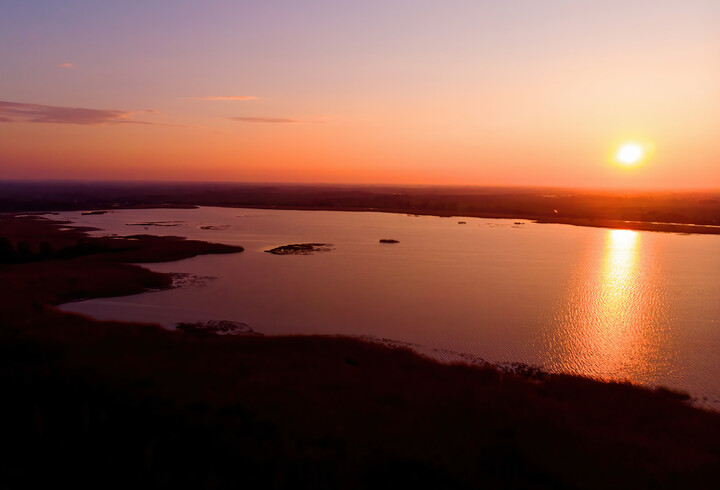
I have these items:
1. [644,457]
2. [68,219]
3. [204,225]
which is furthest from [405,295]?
[68,219]

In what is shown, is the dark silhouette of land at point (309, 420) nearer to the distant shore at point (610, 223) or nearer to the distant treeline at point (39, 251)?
the distant treeline at point (39, 251)

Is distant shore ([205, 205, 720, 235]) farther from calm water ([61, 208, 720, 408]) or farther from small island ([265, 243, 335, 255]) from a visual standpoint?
small island ([265, 243, 335, 255])

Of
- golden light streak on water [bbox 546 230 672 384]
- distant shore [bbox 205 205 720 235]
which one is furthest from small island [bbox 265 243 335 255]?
distant shore [bbox 205 205 720 235]

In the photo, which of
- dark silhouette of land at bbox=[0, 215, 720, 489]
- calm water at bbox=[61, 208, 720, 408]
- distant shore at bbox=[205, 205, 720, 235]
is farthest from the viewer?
distant shore at bbox=[205, 205, 720, 235]

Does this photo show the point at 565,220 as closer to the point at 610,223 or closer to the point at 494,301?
the point at 610,223

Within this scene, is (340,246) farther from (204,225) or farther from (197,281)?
(204,225)

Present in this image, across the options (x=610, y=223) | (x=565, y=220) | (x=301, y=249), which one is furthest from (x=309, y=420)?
(x=565, y=220)
